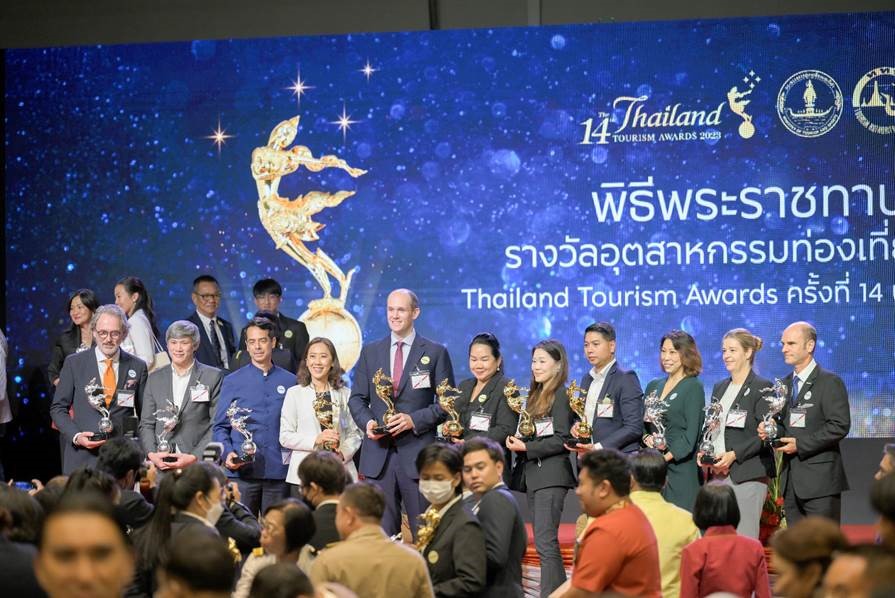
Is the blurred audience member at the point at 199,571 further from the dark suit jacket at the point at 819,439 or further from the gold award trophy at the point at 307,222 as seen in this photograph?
the gold award trophy at the point at 307,222

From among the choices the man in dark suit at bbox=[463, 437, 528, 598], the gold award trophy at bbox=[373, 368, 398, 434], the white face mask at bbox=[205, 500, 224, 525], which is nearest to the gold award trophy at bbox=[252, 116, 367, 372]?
the gold award trophy at bbox=[373, 368, 398, 434]

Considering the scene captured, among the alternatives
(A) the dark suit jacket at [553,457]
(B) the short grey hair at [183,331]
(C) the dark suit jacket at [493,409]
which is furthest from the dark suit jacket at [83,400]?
(A) the dark suit jacket at [553,457]

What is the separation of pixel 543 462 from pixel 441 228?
253 centimetres

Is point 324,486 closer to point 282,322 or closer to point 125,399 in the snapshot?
point 125,399

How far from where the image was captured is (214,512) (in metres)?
4.63

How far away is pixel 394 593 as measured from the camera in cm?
400

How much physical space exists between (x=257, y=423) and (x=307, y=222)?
87.0 inches

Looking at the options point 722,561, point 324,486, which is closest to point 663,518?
point 722,561

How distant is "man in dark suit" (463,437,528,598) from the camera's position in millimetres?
4719

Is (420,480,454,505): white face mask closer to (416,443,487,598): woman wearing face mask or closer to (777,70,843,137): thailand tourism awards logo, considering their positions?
(416,443,487,598): woman wearing face mask

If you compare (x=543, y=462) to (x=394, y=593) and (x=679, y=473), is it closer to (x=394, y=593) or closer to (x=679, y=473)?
(x=679, y=473)

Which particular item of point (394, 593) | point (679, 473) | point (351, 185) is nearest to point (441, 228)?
point (351, 185)

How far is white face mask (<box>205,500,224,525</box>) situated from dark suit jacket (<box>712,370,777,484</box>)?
3564mm

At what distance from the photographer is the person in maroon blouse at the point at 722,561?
4.88 metres
